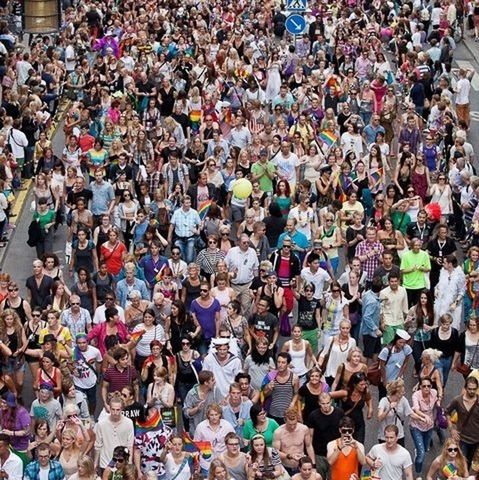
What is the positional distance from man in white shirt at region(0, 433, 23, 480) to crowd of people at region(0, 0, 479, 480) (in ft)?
0.06

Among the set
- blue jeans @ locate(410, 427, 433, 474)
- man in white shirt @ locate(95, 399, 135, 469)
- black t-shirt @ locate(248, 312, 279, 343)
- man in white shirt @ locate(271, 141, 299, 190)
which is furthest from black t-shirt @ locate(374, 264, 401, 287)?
man in white shirt @ locate(95, 399, 135, 469)

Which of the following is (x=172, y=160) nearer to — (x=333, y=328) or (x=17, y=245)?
(x=17, y=245)

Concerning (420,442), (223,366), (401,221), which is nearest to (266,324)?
(223,366)

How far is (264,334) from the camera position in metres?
15.4

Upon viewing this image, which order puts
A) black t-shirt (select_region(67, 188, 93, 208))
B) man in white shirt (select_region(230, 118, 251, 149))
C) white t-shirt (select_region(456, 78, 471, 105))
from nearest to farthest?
black t-shirt (select_region(67, 188, 93, 208))
man in white shirt (select_region(230, 118, 251, 149))
white t-shirt (select_region(456, 78, 471, 105))

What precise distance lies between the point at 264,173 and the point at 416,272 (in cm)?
388

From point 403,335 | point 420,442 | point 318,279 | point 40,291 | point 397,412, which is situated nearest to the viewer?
point 397,412

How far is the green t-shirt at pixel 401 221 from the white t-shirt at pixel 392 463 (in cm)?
631

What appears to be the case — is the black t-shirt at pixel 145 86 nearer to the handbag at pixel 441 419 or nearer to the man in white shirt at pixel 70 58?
the man in white shirt at pixel 70 58

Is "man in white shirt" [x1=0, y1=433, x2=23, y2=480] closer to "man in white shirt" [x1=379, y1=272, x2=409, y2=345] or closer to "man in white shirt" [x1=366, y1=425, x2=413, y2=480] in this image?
"man in white shirt" [x1=366, y1=425, x2=413, y2=480]

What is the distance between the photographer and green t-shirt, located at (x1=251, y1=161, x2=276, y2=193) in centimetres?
2047

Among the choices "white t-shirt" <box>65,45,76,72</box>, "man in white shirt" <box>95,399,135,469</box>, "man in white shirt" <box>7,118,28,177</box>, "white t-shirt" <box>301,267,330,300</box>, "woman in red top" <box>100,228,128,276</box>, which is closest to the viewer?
"man in white shirt" <box>95,399,135,469</box>

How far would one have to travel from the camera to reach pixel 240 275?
17297 mm

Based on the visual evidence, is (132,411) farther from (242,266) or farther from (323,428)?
(242,266)
